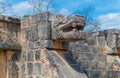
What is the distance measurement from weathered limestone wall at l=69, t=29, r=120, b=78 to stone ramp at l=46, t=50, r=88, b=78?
1.25 m

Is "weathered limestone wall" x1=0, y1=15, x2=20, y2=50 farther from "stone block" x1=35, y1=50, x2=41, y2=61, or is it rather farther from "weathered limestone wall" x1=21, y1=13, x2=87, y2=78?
"stone block" x1=35, y1=50, x2=41, y2=61

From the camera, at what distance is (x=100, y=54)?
27.0 feet

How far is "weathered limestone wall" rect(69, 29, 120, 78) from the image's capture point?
7.34 meters

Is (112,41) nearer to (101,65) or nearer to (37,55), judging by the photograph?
(101,65)

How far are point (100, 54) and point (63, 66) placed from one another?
2.83 metres

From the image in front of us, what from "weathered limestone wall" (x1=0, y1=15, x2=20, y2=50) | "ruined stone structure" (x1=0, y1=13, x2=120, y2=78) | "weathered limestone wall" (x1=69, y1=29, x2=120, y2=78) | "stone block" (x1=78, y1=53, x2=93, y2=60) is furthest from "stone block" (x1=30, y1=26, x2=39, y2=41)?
"stone block" (x1=78, y1=53, x2=93, y2=60)

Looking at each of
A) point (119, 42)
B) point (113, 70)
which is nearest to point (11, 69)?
point (113, 70)

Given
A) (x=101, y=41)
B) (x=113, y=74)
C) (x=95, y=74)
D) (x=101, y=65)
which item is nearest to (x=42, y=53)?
(x=95, y=74)

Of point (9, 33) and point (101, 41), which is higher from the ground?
point (9, 33)

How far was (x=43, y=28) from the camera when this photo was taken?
5.62 meters

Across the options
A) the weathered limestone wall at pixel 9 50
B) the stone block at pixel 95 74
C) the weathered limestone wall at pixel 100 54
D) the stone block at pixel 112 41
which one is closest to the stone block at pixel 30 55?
the weathered limestone wall at pixel 9 50

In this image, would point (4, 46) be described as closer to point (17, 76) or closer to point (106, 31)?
point (17, 76)

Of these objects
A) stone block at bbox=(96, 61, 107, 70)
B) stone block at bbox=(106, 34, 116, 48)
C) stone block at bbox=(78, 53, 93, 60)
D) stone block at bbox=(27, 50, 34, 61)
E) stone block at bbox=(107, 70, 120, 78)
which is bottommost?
stone block at bbox=(107, 70, 120, 78)

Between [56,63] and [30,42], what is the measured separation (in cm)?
76
